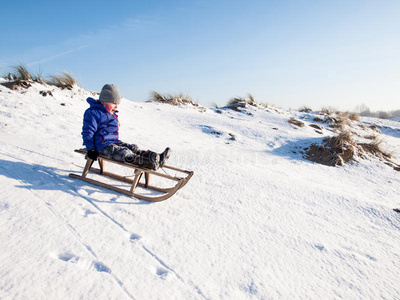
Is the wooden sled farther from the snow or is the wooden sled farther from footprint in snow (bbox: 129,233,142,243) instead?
footprint in snow (bbox: 129,233,142,243)

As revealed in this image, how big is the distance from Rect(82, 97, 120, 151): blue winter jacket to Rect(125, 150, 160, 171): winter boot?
0.46 metres

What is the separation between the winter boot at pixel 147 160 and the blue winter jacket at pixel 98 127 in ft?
1.51

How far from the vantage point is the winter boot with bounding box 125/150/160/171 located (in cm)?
262

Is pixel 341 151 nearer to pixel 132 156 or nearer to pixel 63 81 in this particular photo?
pixel 132 156

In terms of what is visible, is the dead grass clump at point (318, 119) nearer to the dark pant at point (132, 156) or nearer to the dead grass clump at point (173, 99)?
the dead grass clump at point (173, 99)

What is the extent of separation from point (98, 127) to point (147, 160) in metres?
0.84

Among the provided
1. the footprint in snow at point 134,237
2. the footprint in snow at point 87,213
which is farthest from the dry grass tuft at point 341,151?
the footprint in snow at point 87,213

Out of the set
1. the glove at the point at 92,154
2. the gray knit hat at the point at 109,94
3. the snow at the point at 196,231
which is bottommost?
the snow at the point at 196,231

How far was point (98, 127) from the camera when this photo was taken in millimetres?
2904

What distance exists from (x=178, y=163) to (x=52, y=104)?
3.71 metres

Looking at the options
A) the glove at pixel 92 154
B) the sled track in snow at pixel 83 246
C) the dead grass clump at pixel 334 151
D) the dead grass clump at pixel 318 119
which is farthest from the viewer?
the dead grass clump at pixel 318 119

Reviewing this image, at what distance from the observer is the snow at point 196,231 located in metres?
1.61

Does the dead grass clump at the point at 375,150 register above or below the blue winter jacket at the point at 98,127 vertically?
below

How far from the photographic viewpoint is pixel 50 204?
89.7 inches
